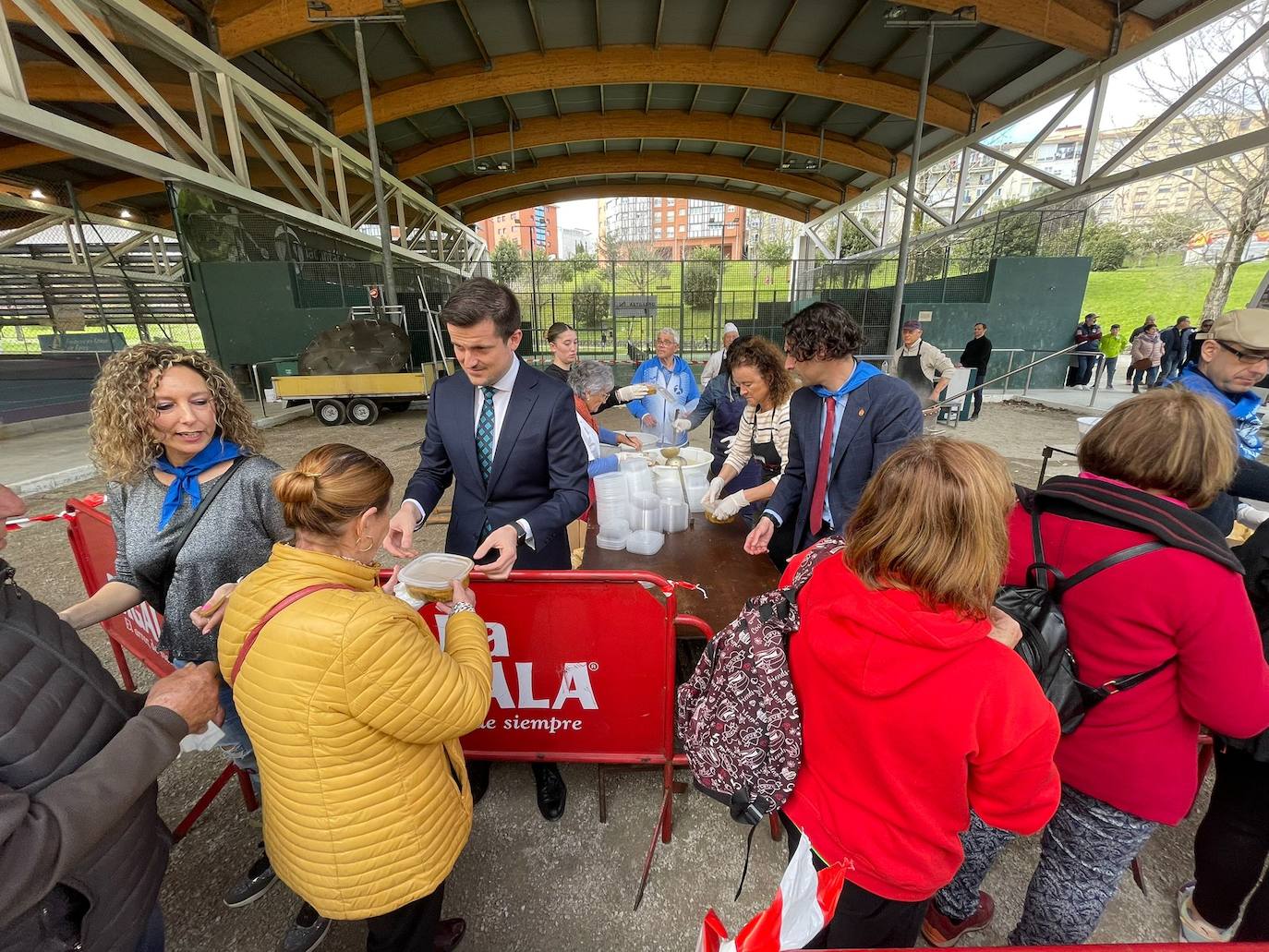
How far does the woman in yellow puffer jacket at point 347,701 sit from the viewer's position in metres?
1.08

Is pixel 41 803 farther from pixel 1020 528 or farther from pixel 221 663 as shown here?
pixel 1020 528

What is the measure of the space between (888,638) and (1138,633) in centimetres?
68

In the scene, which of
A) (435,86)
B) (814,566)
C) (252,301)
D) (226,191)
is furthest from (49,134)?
(814,566)

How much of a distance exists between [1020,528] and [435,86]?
53.2ft

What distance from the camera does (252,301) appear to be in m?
11.6

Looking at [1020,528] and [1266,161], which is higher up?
[1266,161]

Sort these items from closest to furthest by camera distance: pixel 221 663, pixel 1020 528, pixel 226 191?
pixel 221 663 < pixel 1020 528 < pixel 226 191

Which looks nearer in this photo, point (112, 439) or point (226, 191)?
point (112, 439)

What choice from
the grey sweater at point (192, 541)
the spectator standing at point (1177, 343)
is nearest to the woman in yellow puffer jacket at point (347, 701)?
the grey sweater at point (192, 541)

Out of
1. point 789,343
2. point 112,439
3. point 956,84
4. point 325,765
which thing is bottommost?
point 325,765

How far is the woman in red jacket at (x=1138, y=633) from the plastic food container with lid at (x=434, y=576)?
1.30m

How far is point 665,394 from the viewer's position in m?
4.98

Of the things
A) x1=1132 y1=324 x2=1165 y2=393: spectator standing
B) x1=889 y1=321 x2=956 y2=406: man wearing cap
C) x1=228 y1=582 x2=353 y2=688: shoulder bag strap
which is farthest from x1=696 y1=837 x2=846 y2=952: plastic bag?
x1=1132 y1=324 x2=1165 y2=393: spectator standing

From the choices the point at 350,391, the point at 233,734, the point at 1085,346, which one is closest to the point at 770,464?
the point at 233,734
